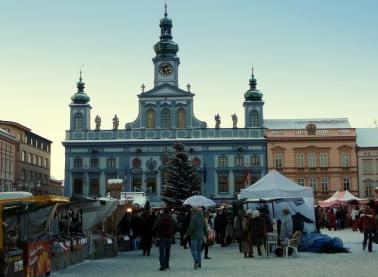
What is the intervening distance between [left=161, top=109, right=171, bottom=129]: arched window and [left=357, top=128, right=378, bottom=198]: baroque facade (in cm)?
1867

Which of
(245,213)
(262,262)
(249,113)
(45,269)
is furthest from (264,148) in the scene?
(45,269)

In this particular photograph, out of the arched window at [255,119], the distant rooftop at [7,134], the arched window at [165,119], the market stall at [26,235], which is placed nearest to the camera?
the market stall at [26,235]

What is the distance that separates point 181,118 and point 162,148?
11.4ft

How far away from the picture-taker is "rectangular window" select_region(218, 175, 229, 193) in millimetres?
66938

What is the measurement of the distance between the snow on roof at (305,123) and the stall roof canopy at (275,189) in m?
45.5

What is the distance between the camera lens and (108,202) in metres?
20.5

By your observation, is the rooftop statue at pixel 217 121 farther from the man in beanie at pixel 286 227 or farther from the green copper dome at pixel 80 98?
the man in beanie at pixel 286 227

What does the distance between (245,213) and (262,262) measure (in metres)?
4.92

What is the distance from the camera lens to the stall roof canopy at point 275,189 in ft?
74.8

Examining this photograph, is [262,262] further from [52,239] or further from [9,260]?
[9,260]

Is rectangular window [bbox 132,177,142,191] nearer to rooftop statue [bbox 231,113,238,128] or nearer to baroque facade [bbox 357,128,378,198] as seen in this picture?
rooftop statue [bbox 231,113,238,128]

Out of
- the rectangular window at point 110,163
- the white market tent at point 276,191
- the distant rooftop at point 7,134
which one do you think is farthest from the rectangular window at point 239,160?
the white market tent at point 276,191

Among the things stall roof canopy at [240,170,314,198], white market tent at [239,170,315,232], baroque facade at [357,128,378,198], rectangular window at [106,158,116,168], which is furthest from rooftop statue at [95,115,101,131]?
stall roof canopy at [240,170,314,198]

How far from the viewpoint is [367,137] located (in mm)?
68250
